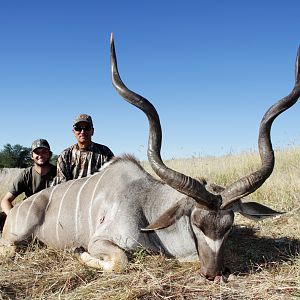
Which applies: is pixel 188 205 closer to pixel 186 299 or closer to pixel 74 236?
pixel 186 299

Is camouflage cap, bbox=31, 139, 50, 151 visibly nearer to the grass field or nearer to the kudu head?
the grass field

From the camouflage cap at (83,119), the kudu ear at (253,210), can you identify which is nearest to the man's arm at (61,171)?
the camouflage cap at (83,119)

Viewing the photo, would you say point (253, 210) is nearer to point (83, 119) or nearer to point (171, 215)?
point (171, 215)

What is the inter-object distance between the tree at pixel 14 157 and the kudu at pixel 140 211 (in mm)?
16495

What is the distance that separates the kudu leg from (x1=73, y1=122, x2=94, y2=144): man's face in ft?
6.98

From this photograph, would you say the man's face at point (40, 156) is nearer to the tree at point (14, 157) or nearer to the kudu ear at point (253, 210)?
the kudu ear at point (253, 210)

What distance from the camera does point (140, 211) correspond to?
12.4 feet

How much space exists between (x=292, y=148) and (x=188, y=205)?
765cm

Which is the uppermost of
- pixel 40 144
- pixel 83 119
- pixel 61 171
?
pixel 83 119

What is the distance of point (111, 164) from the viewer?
4418mm

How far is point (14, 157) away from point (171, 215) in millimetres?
18462

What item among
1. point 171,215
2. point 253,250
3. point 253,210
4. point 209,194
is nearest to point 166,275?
point 171,215

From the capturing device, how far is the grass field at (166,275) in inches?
108

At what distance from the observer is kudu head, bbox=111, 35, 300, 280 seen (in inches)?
119
